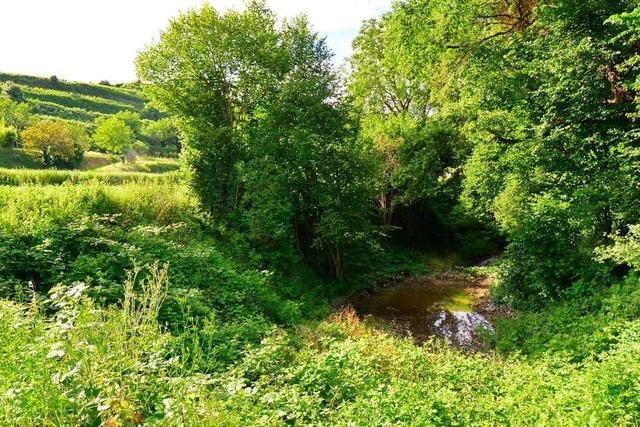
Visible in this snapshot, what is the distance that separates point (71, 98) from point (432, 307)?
74698 millimetres

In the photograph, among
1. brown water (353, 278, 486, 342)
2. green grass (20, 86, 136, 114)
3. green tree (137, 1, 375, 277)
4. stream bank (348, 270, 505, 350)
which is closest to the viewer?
stream bank (348, 270, 505, 350)

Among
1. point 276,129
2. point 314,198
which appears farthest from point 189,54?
point 314,198

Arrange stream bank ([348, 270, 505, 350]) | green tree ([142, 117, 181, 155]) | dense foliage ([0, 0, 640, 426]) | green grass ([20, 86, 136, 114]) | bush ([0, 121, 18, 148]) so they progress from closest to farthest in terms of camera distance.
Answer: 1. dense foliage ([0, 0, 640, 426])
2. stream bank ([348, 270, 505, 350])
3. bush ([0, 121, 18, 148])
4. green tree ([142, 117, 181, 155])
5. green grass ([20, 86, 136, 114])

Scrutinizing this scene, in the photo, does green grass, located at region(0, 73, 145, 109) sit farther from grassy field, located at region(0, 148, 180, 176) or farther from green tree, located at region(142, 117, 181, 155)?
grassy field, located at region(0, 148, 180, 176)

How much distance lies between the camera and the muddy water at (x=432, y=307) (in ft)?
36.8

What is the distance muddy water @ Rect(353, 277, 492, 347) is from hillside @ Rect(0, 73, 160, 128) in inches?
1953

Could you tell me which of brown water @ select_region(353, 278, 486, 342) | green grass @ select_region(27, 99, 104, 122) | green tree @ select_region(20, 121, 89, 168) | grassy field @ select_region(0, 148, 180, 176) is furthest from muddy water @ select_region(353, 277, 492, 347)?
green grass @ select_region(27, 99, 104, 122)

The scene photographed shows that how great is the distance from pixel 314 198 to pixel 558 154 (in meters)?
7.35

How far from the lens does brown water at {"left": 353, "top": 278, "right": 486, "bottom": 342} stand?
463 inches

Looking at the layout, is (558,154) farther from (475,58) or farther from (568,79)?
(475,58)

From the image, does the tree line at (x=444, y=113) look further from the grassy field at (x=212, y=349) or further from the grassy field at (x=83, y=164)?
the grassy field at (x=83, y=164)

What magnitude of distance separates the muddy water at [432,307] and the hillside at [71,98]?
163ft

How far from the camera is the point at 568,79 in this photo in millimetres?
8852

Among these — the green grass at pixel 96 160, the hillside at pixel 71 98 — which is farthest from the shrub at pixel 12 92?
the green grass at pixel 96 160
